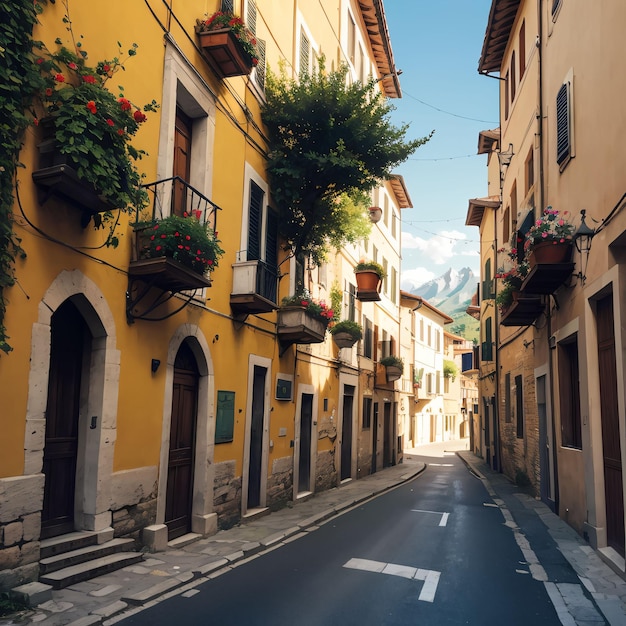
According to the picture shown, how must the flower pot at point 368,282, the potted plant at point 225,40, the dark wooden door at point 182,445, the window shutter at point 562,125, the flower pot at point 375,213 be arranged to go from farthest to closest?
1. the flower pot at point 375,213
2. the flower pot at point 368,282
3. the window shutter at point 562,125
4. the potted plant at point 225,40
5. the dark wooden door at point 182,445

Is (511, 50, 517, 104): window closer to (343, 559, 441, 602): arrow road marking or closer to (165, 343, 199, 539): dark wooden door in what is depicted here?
(165, 343, 199, 539): dark wooden door

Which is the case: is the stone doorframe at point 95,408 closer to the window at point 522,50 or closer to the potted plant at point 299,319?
the potted plant at point 299,319

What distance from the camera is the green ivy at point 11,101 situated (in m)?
5.39

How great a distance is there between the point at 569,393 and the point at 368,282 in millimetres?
9497

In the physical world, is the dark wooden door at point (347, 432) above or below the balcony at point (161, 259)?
below

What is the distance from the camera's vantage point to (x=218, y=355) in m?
10.3

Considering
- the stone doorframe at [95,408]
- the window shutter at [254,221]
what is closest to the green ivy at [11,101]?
the stone doorframe at [95,408]

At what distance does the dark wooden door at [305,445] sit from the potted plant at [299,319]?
2.47 metres

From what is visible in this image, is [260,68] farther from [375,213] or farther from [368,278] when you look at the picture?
[375,213]

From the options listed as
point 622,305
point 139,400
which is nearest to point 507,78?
point 622,305

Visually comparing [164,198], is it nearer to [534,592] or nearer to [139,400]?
[139,400]

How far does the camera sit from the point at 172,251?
7547 millimetres

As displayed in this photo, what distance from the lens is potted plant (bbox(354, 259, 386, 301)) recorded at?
19734 millimetres

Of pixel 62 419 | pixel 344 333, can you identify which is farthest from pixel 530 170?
pixel 62 419
